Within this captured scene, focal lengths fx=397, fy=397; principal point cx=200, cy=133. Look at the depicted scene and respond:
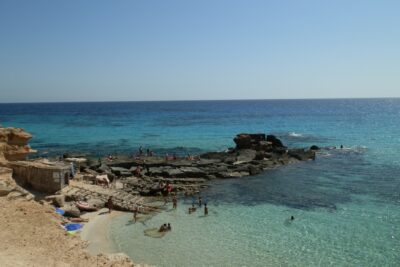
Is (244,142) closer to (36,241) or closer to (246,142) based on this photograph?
(246,142)

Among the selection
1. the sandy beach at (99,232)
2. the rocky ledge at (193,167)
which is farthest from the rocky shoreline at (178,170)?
the sandy beach at (99,232)

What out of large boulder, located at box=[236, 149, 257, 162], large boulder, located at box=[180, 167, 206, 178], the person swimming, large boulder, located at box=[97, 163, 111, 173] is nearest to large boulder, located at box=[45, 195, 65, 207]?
the person swimming

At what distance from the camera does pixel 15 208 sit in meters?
21.0

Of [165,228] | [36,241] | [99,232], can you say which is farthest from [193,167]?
[36,241]

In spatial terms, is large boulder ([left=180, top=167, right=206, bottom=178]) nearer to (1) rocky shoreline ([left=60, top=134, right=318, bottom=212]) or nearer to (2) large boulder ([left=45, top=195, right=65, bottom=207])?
(1) rocky shoreline ([left=60, top=134, right=318, bottom=212])

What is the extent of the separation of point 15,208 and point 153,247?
7627 millimetres

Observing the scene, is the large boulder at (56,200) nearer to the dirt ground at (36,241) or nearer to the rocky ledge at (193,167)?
the dirt ground at (36,241)

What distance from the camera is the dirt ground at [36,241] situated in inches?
652

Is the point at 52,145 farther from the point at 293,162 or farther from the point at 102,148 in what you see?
the point at 293,162

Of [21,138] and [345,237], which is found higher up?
[21,138]

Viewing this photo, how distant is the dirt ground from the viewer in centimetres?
1657

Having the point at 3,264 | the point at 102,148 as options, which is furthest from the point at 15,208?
the point at 102,148

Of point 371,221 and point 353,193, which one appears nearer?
point 371,221

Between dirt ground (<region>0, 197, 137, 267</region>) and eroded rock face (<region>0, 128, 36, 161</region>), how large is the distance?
21.3 feet
